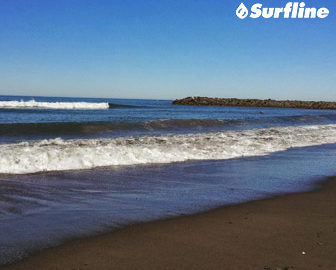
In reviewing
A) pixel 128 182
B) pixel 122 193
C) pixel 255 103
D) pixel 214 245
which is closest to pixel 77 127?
pixel 128 182

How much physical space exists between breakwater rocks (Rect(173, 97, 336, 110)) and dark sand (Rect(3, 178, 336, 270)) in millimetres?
77907

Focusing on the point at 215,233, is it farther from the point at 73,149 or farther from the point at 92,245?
the point at 73,149

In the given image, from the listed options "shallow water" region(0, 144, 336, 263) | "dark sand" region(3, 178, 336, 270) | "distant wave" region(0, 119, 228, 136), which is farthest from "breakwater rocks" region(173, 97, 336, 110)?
"dark sand" region(3, 178, 336, 270)

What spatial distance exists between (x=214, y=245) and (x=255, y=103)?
269 ft

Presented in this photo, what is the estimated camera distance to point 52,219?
461 centimetres

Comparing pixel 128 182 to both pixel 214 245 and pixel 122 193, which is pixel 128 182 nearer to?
pixel 122 193

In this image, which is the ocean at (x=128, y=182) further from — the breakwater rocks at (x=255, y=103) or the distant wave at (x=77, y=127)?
the breakwater rocks at (x=255, y=103)

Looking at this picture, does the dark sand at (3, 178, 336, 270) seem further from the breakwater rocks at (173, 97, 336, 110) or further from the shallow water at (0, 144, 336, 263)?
the breakwater rocks at (173, 97, 336, 110)

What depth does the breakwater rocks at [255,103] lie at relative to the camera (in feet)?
261

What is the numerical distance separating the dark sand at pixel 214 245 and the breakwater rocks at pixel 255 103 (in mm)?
77907

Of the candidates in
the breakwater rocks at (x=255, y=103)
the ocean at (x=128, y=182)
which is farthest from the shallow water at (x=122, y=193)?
the breakwater rocks at (x=255, y=103)

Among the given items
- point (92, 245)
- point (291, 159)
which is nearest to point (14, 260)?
point (92, 245)

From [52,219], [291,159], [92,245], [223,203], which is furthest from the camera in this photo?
[291,159]

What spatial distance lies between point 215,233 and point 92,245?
1333 mm
